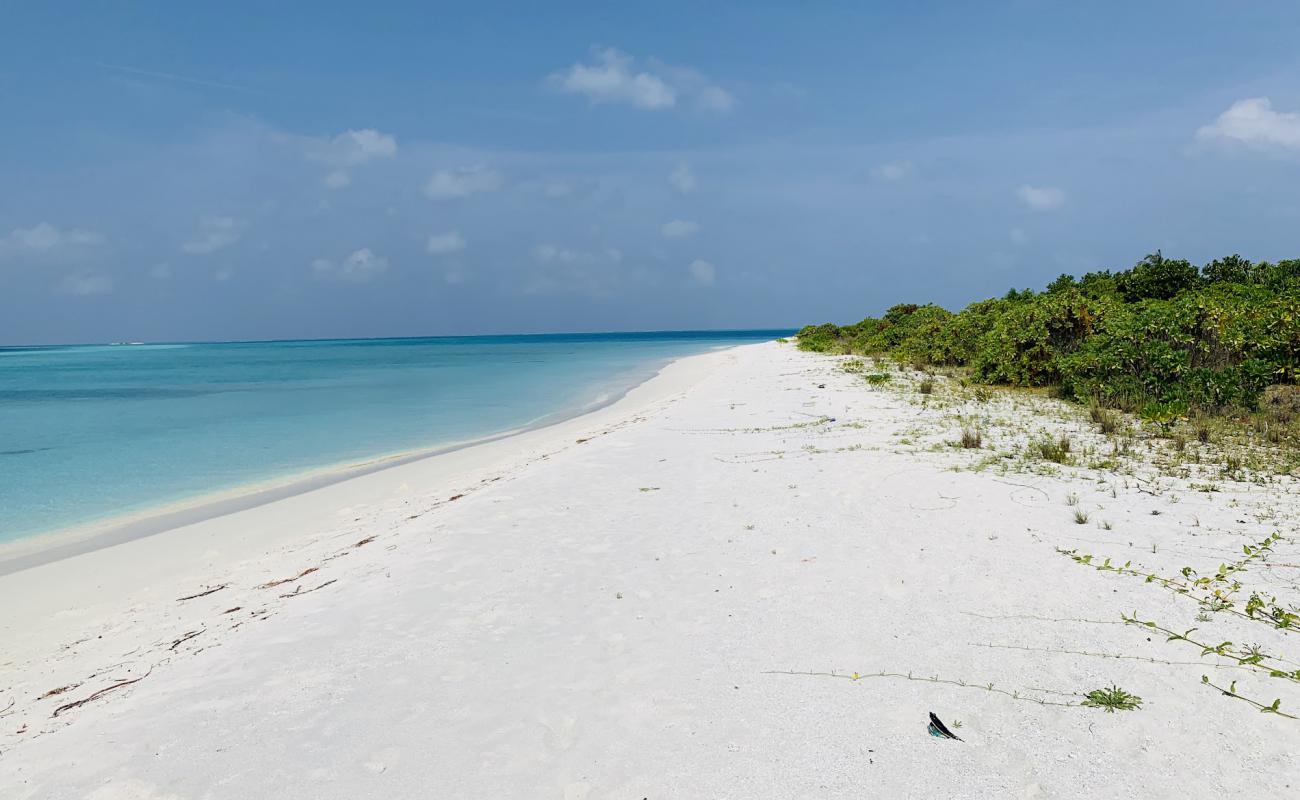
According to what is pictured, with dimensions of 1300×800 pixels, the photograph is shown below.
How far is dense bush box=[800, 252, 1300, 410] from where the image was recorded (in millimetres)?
12125

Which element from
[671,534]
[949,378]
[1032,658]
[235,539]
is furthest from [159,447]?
[949,378]

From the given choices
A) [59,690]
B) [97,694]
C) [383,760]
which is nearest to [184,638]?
[59,690]

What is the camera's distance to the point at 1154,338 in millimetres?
13570

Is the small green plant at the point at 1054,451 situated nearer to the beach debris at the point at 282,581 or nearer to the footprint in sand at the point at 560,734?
the footprint in sand at the point at 560,734

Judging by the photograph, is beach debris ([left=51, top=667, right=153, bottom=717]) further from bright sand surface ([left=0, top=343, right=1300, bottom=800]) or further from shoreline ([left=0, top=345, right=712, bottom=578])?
shoreline ([left=0, top=345, right=712, bottom=578])

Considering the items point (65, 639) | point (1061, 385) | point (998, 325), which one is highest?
point (998, 325)

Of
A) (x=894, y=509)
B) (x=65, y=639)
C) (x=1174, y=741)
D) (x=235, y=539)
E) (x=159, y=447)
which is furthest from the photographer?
(x=159, y=447)

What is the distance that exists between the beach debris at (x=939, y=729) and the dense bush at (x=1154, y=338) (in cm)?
1042

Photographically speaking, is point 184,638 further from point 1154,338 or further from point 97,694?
point 1154,338

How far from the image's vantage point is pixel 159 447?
1689 cm

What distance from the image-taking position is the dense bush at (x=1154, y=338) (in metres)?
12.1

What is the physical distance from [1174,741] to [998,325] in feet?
54.1

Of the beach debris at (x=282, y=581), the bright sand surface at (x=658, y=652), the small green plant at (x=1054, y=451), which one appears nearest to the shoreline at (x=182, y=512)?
the bright sand surface at (x=658, y=652)

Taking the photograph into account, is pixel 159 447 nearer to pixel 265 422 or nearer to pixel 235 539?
pixel 265 422
